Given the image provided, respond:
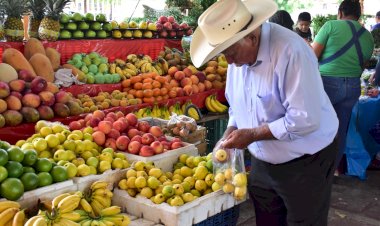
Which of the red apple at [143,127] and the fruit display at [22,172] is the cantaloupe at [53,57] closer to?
the red apple at [143,127]

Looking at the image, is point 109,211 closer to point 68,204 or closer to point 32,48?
point 68,204

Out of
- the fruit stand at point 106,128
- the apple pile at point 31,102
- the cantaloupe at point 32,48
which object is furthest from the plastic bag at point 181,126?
the cantaloupe at point 32,48

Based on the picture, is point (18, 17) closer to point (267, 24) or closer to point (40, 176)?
point (40, 176)

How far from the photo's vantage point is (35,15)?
4820mm

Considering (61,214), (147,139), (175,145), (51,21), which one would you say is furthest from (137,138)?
(51,21)

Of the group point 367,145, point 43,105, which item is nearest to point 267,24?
point 43,105

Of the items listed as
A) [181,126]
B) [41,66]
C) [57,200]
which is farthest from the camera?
[41,66]

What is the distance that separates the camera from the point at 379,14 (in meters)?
9.04

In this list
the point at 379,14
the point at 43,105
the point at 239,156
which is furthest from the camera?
the point at 379,14

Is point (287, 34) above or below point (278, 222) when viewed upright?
above

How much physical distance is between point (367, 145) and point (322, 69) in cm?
156

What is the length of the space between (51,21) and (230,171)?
120 inches

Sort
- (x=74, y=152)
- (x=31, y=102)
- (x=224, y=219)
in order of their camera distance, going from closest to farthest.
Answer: (x=224, y=219), (x=74, y=152), (x=31, y=102)

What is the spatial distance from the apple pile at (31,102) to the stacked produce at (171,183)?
1296 millimetres
